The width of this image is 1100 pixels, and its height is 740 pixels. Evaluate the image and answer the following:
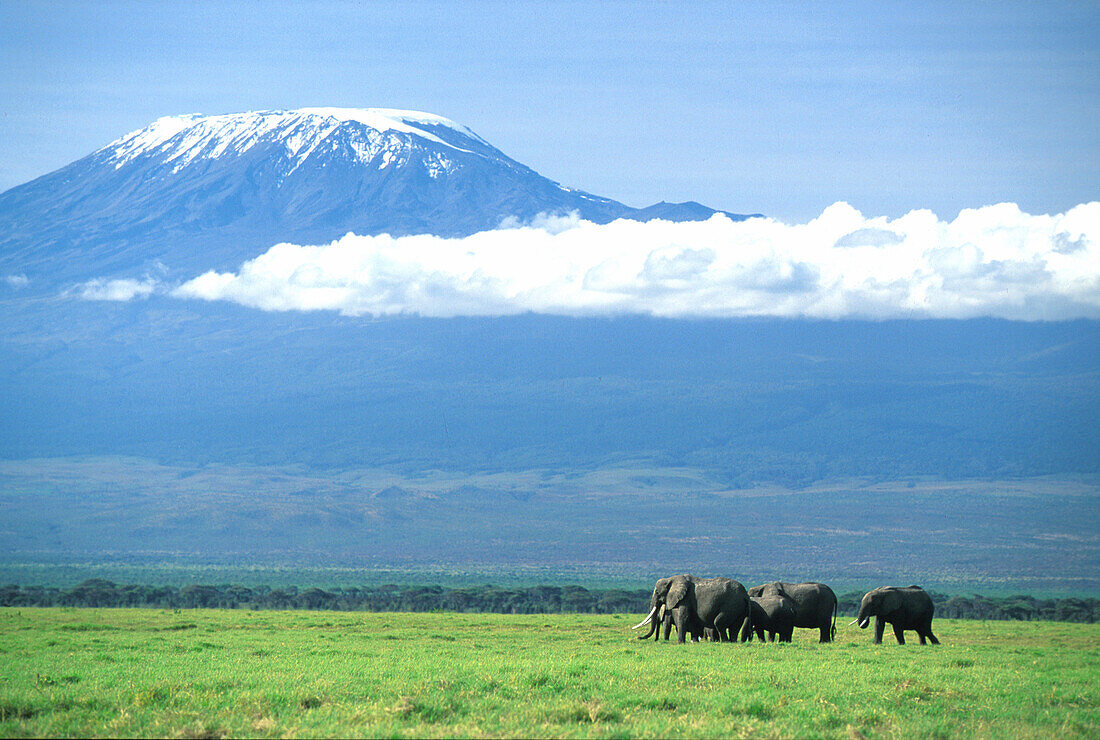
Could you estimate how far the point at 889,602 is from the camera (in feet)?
119

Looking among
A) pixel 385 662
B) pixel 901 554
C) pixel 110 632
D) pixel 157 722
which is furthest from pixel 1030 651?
pixel 901 554

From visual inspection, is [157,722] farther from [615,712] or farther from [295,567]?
[295,567]

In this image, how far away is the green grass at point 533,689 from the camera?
1691cm

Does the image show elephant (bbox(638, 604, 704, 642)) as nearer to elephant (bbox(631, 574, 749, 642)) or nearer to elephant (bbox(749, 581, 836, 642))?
elephant (bbox(631, 574, 749, 642))

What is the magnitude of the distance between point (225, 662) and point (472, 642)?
33.5 ft

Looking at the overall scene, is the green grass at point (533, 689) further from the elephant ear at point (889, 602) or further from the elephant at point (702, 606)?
the elephant ear at point (889, 602)

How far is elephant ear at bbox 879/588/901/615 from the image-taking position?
3634cm

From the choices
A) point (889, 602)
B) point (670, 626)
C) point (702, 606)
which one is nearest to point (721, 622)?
point (702, 606)

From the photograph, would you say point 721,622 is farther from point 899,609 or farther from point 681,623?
point 899,609

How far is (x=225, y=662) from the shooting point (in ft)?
79.8

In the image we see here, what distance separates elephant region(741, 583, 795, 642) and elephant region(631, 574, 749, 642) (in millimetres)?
315

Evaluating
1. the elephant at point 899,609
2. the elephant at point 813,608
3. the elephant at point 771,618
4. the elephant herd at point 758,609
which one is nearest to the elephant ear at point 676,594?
the elephant herd at point 758,609

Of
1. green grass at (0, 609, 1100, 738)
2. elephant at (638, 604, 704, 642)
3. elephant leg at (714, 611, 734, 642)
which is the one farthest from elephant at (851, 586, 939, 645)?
elephant leg at (714, 611, 734, 642)

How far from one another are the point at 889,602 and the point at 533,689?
19570 mm
